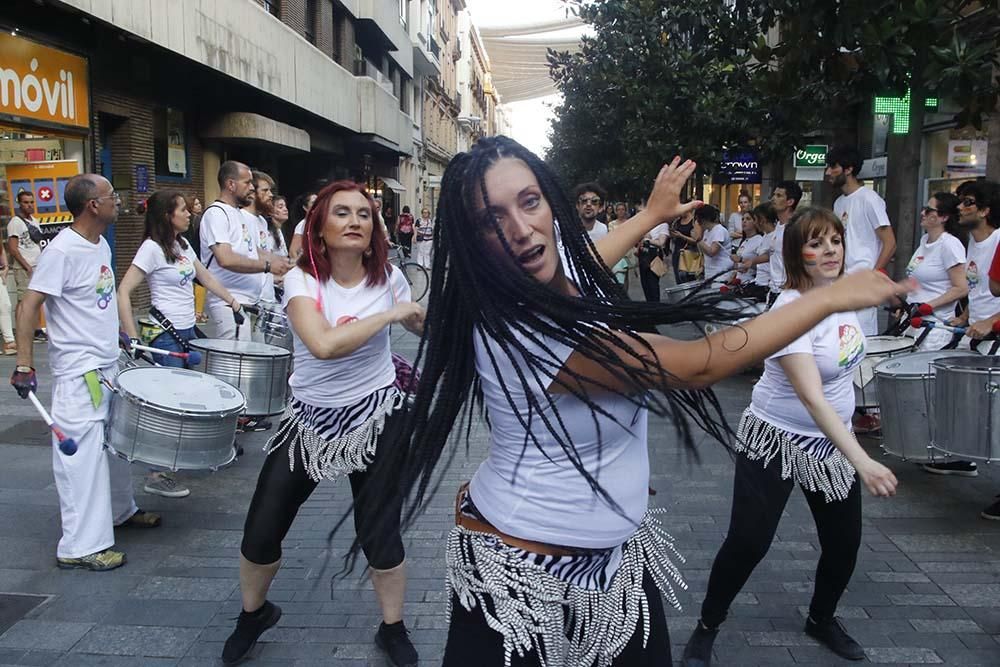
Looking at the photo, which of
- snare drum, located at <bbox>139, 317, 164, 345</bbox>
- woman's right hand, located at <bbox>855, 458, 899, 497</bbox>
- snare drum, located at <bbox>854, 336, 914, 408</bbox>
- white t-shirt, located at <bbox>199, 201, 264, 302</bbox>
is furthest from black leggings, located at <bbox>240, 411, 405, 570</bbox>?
white t-shirt, located at <bbox>199, 201, 264, 302</bbox>

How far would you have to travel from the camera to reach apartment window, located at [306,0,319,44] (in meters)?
22.5

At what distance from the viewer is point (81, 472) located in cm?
434

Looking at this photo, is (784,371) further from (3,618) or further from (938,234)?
(938,234)

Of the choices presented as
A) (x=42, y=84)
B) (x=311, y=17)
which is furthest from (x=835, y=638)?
(x=311, y=17)

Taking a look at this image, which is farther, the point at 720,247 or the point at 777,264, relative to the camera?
the point at 720,247

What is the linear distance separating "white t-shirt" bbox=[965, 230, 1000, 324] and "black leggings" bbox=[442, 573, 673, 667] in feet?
16.1

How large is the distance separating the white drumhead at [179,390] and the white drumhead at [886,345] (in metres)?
3.82

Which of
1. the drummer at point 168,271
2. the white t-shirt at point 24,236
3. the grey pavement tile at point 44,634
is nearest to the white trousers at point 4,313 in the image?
the white t-shirt at point 24,236

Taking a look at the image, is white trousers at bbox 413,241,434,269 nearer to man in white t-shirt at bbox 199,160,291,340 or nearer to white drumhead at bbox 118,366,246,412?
man in white t-shirt at bbox 199,160,291,340

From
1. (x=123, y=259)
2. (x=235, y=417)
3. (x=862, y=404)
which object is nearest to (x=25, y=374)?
(x=235, y=417)

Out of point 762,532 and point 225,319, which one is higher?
point 225,319

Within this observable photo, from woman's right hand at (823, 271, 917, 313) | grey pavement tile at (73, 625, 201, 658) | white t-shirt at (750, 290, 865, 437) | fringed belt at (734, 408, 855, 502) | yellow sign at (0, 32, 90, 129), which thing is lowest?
grey pavement tile at (73, 625, 201, 658)

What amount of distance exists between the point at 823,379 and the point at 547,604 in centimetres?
184

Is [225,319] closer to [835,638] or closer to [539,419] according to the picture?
[835,638]
